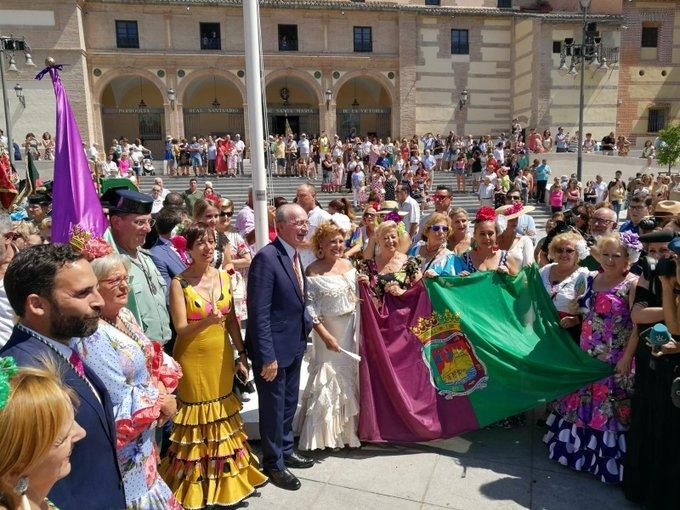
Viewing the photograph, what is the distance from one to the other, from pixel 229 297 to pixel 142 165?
909 inches

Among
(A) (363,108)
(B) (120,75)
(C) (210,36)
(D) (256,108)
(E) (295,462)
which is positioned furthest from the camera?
(A) (363,108)

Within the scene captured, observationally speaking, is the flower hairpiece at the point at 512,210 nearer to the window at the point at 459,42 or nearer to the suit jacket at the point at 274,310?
the suit jacket at the point at 274,310

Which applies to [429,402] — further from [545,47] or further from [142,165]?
[545,47]

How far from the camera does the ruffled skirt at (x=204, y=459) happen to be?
3.68m

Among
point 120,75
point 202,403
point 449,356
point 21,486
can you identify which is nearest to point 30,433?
point 21,486

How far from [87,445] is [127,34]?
33248 millimetres

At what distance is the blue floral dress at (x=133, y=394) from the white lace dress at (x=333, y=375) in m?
1.58

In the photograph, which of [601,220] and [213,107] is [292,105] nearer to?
[213,107]

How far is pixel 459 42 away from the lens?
3494cm

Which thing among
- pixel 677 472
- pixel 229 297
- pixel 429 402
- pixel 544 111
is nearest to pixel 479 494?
pixel 429 402

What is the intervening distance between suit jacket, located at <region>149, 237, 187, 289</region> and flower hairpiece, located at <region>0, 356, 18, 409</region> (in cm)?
279

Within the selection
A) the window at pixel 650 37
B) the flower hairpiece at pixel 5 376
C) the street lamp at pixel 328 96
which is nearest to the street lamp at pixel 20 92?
the street lamp at pixel 328 96

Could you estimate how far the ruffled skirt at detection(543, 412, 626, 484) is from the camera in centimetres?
397

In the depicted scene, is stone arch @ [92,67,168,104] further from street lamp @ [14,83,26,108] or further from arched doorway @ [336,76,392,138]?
arched doorway @ [336,76,392,138]
